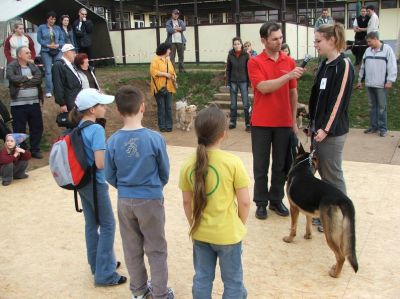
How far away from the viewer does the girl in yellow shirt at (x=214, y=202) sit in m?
2.56

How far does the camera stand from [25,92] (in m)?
7.20

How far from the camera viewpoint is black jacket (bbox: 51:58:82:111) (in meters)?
6.76

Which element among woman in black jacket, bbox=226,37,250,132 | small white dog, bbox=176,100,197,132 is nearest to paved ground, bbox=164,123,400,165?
small white dog, bbox=176,100,197,132

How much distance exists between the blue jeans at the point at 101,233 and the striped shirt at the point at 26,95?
14.5 ft

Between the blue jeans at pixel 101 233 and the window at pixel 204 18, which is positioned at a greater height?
the window at pixel 204 18

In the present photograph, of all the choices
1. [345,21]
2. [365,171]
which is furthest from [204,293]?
[345,21]

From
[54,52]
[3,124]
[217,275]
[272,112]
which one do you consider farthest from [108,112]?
[217,275]

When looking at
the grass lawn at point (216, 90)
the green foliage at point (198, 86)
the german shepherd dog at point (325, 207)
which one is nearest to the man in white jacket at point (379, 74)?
the grass lawn at point (216, 90)

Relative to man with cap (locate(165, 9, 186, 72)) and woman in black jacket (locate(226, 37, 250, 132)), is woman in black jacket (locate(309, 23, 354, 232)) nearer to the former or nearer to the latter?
woman in black jacket (locate(226, 37, 250, 132))

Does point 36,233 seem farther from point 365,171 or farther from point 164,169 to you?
point 365,171

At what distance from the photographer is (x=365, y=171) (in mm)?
6289

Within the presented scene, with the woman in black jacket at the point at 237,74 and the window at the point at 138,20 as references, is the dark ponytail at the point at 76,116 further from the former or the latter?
the window at the point at 138,20

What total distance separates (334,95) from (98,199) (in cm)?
213

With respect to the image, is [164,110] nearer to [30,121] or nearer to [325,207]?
[30,121]
